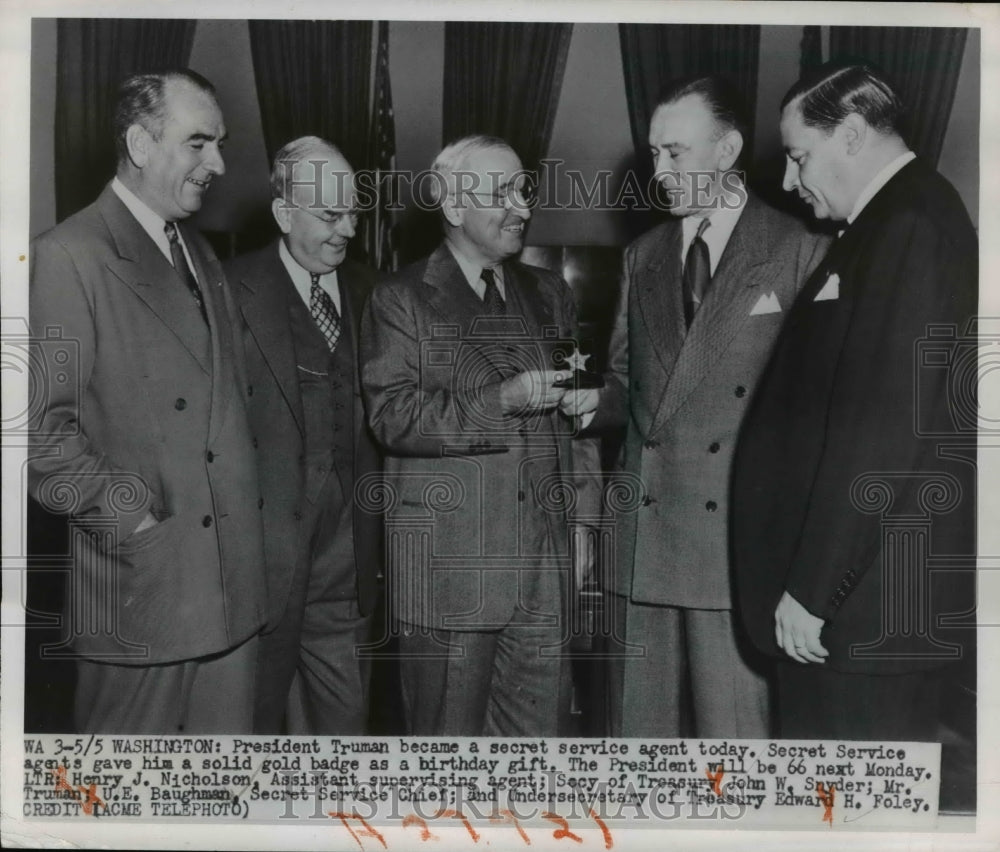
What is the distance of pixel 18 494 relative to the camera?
293 cm

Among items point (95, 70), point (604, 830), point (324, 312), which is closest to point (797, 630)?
point (604, 830)

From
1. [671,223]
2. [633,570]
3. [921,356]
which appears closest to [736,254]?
[671,223]

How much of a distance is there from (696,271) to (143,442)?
1347mm

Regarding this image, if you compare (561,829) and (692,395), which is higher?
(692,395)

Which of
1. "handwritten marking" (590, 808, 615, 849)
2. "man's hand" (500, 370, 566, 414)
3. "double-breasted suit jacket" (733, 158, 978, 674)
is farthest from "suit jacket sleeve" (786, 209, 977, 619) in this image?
"handwritten marking" (590, 808, 615, 849)

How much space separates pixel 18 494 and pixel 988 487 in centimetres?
230

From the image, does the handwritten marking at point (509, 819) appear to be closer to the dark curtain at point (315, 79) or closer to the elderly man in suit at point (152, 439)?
the elderly man in suit at point (152, 439)

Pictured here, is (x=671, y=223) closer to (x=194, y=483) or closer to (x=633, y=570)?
(x=633, y=570)

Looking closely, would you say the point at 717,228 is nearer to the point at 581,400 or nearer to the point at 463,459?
the point at 581,400

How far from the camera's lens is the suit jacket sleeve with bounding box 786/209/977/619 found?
112 inches

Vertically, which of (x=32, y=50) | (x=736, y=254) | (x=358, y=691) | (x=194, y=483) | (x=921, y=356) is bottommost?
(x=358, y=691)

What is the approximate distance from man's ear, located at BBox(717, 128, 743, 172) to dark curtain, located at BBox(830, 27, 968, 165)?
0.97ft

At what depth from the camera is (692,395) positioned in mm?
2889

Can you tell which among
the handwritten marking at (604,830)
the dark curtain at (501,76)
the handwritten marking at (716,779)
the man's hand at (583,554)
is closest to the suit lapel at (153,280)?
the dark curtain at (501,76)
